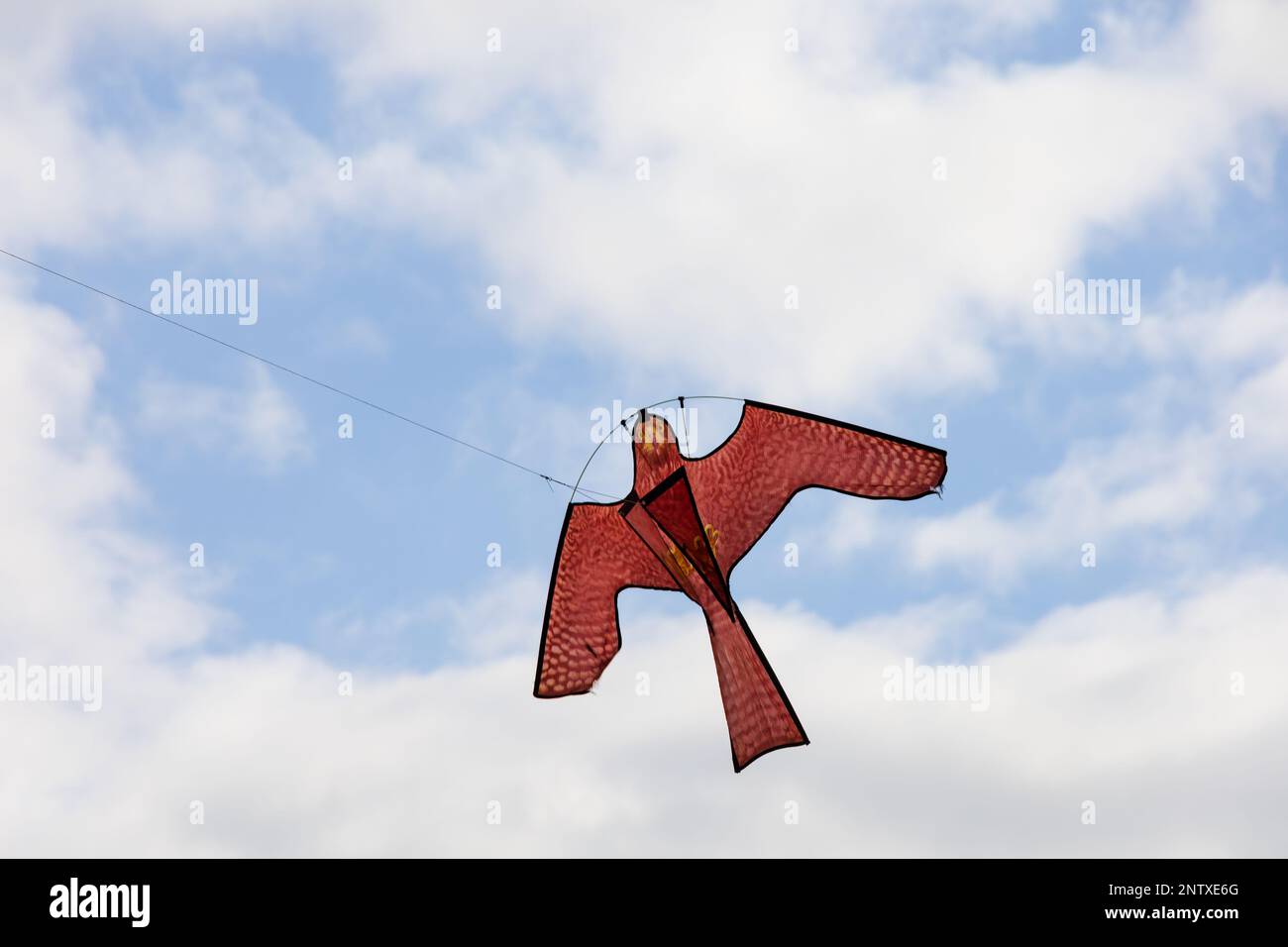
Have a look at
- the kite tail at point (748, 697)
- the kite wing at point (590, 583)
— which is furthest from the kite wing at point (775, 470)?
the kite wing at point (590, 583)

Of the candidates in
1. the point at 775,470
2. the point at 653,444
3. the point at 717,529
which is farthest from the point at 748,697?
the point at 653,444

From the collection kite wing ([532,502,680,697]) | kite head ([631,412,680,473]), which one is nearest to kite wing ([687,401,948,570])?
kite head ([631,412,680,473])

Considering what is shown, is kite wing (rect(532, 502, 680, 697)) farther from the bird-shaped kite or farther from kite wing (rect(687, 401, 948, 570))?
kite wing (rect(687, 401, 948, 570))

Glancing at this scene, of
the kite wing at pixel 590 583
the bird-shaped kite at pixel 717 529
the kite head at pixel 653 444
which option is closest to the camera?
the bird-shaped kite at pixel 717 529

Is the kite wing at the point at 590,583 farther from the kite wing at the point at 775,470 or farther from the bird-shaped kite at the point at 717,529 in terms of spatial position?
the kite wing at the point at 775,470

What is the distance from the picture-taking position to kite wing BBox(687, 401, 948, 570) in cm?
1591

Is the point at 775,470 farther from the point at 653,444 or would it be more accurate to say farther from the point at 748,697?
the point at 748,697

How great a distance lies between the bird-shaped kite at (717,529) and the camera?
15430mm

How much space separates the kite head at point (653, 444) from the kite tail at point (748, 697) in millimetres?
1703
